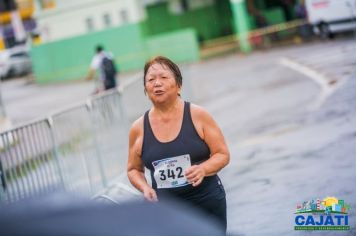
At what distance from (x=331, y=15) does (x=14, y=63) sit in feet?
82.6

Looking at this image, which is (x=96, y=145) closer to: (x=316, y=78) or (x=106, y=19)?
(x=316, y=78)

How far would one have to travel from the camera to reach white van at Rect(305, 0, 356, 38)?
22516 millimetres

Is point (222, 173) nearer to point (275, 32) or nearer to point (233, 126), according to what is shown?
point (233, 126)

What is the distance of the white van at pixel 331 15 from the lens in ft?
73.9

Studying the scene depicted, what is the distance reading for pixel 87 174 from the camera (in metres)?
8.68

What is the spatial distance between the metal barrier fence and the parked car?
114 ft

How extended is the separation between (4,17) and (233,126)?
44.6 m

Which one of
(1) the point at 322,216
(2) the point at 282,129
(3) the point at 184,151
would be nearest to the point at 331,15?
(2) the point at 282,129

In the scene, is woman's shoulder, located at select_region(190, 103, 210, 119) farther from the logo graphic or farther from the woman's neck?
the logo graphic

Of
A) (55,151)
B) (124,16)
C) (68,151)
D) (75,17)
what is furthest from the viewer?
(75,17)

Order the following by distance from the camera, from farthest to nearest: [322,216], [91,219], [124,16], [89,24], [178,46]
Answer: [89,24]
[124,16]
[178,46]
[322,216]
[91,219]

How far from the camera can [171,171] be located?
419 centimetres

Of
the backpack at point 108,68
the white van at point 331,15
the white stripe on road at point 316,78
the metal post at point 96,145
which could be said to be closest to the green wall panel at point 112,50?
the white van at point 331,15


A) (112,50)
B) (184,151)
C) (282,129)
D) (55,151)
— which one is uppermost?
(184,151)
